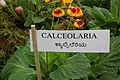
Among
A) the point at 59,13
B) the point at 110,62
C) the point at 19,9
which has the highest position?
the point at 59,13

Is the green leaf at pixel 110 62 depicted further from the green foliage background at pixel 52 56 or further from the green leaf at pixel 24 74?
the green leaf at pixel 24 74

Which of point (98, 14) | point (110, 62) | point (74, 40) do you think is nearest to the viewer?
point (74, 40)

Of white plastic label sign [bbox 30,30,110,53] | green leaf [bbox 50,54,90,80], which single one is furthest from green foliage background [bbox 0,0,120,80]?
white plastic label sign [bbox 30,30,110,53]

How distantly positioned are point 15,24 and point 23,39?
18cm

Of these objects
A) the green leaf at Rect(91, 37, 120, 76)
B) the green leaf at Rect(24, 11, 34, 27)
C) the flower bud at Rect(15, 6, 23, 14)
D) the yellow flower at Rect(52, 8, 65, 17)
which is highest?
the yellow flower at Rect(52, 8, 65, 17)

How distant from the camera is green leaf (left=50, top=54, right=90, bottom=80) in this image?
1562mm

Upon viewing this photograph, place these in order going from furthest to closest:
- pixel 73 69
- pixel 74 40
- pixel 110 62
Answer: pixel 110 62 < pixel 73 69 < pixel 74 40

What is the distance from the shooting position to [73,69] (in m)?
1.59

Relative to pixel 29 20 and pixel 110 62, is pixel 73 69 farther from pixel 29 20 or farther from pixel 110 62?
pixel 29 20

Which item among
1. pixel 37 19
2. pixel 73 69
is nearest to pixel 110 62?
pixel 73 69

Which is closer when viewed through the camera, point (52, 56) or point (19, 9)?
point (52, 56)

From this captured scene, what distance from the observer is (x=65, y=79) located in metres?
1.55

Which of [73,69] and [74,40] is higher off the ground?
[74,40]

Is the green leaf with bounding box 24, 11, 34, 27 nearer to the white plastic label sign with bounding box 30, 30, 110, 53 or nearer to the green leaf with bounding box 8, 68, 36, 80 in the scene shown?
the green leaf with bounding box 8, 68, 36, 80
